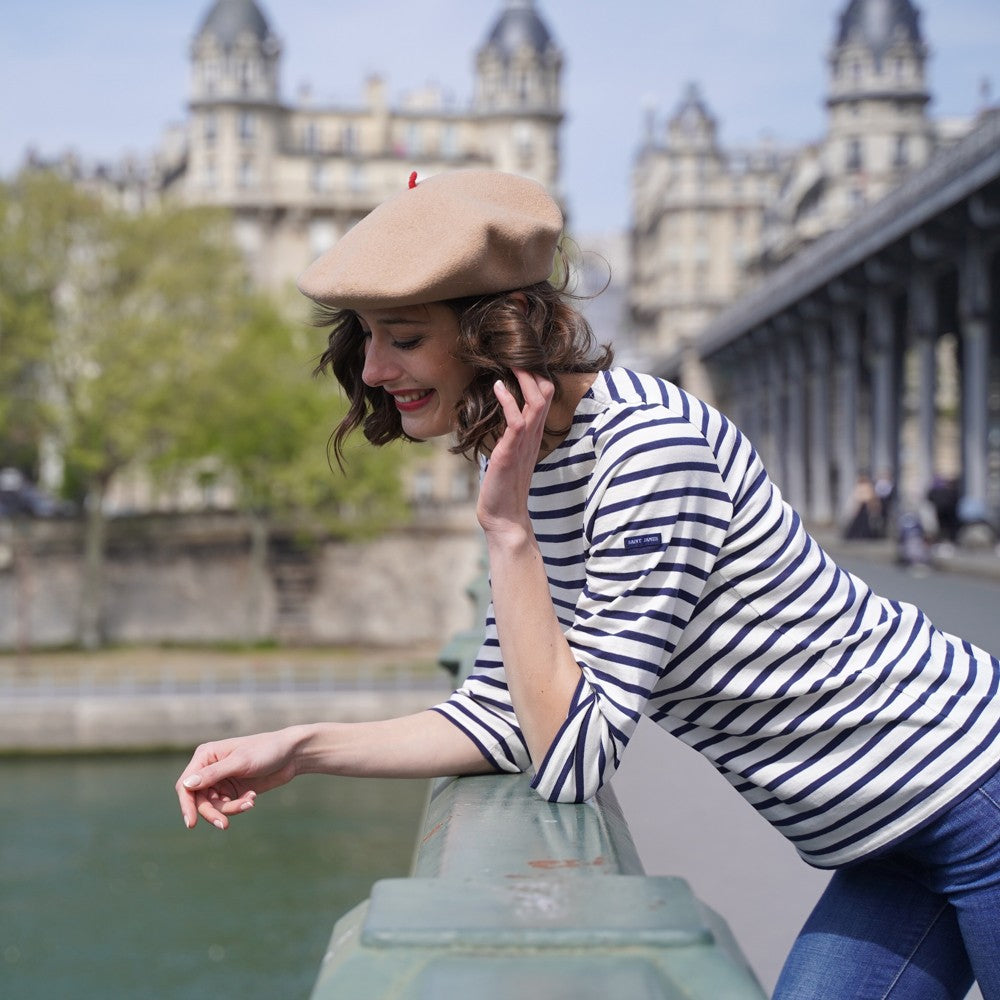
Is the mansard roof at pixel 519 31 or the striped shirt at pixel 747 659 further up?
the mansard roof at pixel 519 31

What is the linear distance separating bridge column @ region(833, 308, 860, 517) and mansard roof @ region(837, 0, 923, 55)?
3163cm

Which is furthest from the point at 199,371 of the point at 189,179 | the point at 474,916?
the point at 474,916

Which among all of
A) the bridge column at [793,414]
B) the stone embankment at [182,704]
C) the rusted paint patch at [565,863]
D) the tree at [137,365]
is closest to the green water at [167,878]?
the stone embankment at [182,704]

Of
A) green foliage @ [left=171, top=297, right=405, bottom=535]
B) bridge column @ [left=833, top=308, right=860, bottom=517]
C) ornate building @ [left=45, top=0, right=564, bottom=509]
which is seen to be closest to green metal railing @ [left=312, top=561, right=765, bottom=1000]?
bridge column @ [left=833, top=308, right=860, bottom=517]

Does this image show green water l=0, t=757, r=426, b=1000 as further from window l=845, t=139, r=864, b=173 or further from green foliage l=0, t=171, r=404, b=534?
window l=845, t=139, r=864, b=173

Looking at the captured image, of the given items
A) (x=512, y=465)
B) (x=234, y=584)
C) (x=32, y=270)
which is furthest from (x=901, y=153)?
(x=512, y=465)

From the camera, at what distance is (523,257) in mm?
2152

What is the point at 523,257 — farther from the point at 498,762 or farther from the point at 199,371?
the point at 199,371

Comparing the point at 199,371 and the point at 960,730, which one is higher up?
the point at 199,371

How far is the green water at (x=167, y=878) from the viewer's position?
1783 centimetres

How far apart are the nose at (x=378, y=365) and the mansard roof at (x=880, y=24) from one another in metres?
64.0

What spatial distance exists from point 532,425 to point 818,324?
121ft

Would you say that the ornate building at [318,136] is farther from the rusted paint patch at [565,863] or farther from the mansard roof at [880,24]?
the rusted paint patch at [565,863]

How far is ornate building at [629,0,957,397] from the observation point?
6172cm
